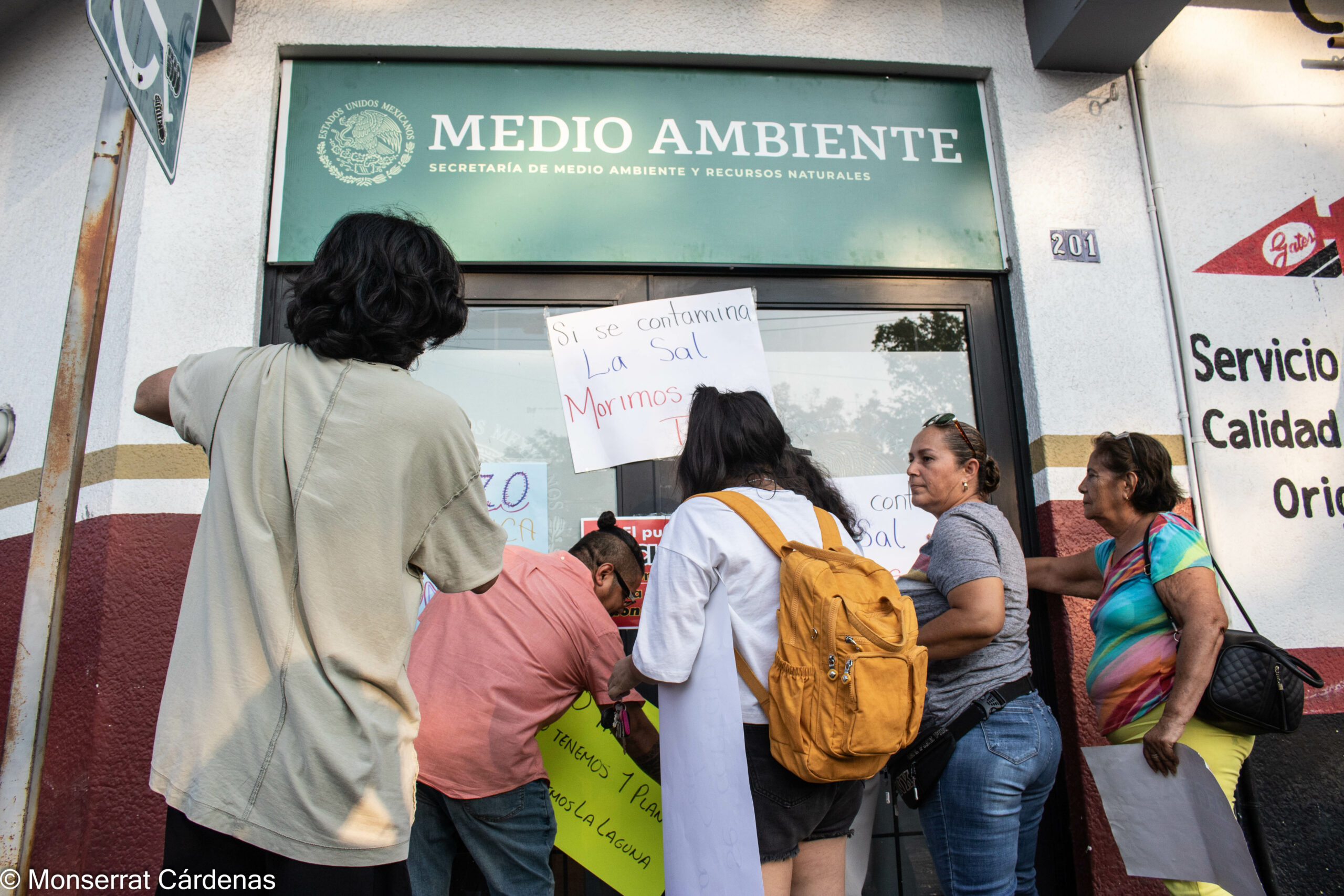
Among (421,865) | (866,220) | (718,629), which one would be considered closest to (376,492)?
(718,629)

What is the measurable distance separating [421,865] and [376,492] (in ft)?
4.85

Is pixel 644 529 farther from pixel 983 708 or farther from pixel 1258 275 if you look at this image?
pixel 1258 275

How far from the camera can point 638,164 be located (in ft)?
12.3

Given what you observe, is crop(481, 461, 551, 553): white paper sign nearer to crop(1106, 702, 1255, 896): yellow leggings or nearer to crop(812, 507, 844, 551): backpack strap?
crop(812, 507, 844, 551): backpack strap

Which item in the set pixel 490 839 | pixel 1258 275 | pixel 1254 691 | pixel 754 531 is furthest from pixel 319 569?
pixel 1258 275

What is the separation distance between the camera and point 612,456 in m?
3.48

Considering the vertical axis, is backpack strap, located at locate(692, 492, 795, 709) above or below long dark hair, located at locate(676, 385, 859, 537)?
below

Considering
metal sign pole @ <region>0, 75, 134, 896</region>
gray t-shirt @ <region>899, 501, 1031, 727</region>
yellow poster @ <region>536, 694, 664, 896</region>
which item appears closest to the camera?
metal sign pole @ <region>0, 75, 134, 896</region>

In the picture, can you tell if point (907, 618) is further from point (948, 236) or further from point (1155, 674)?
point (948, 236)

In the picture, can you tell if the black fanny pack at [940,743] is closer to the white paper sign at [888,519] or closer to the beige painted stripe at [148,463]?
the white paper sign at [888,519]

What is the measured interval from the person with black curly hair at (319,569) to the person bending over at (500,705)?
88cm

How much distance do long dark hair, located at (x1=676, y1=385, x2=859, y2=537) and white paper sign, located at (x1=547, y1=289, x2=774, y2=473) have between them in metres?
→ 1.02

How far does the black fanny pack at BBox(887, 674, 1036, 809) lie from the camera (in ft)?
8.47

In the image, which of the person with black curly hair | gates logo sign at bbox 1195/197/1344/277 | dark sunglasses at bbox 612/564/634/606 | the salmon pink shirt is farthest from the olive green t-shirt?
gates logo sign at bbox 1195/197/1344/277
